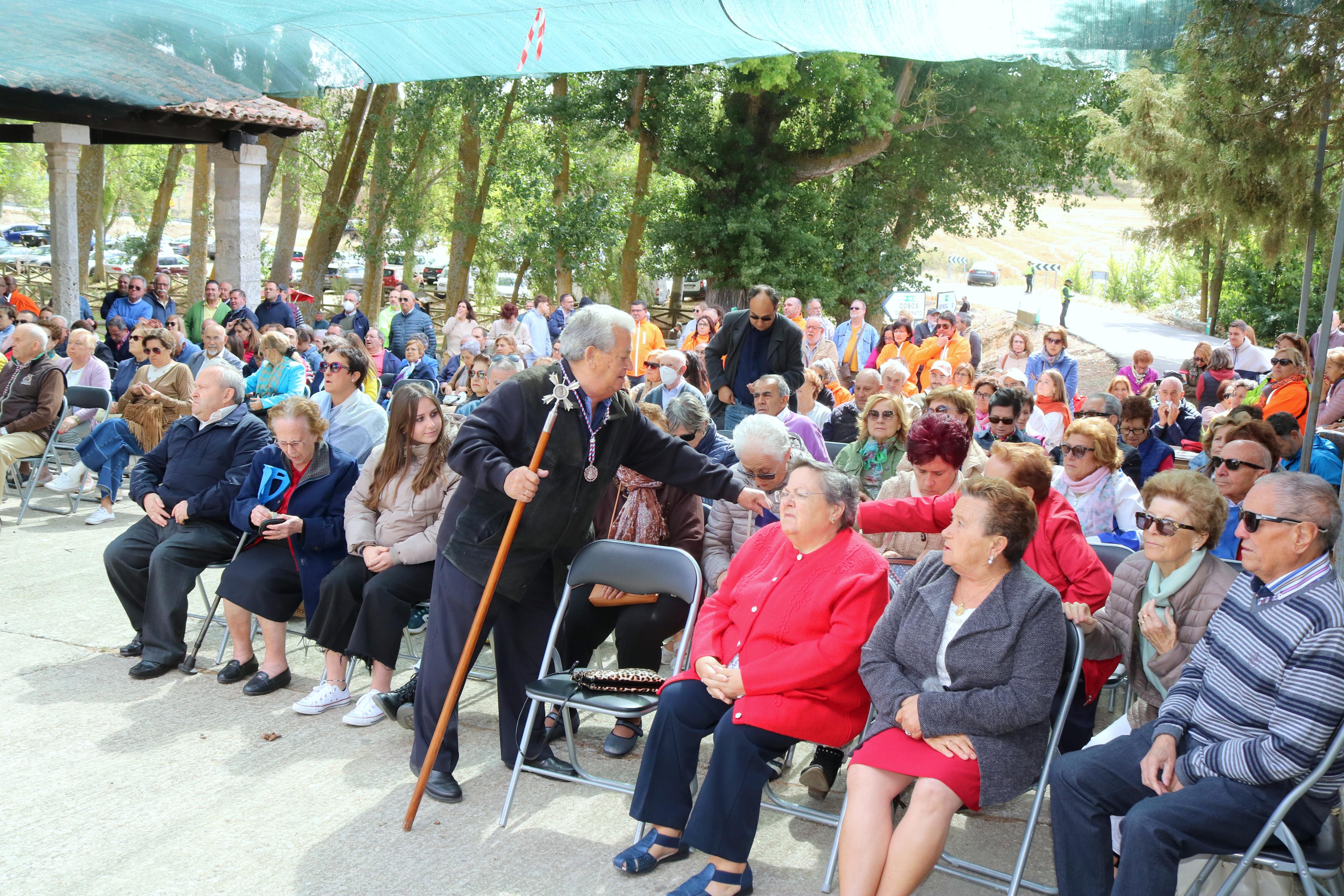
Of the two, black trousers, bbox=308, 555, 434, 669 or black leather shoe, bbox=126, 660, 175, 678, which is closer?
black trousers, bbox=308, 555, 434, 669

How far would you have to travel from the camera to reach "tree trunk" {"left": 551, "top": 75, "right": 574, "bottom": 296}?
2000cm

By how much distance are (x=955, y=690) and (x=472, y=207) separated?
18834mm

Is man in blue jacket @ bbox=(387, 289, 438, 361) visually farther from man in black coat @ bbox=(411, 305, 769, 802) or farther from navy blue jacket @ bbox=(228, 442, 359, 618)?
man in black coat @ bbox=(411, 305, 769, 802)

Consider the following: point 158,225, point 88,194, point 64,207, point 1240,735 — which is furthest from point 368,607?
point 158,225

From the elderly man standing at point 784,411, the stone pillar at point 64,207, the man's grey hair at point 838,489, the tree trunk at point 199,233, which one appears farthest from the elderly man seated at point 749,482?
the tree trunk at point 199,233

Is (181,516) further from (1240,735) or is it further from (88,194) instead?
(88,194)

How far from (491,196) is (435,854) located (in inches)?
825

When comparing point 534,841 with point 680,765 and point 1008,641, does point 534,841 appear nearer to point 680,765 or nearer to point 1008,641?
point 680,765

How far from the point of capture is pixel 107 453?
25.6 feet

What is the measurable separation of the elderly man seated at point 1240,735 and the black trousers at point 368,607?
2.66 meters

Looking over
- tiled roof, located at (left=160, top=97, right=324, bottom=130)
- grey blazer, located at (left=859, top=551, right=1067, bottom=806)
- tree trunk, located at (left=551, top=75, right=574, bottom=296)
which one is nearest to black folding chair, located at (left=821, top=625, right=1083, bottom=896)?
grey blazer, located at (left=859, top=551, right=1067, bottom=806)

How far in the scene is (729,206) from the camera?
1953cm

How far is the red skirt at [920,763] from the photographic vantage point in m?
3.07

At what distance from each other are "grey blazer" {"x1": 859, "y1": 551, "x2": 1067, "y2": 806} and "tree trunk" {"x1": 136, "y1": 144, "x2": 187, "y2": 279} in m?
24.7
